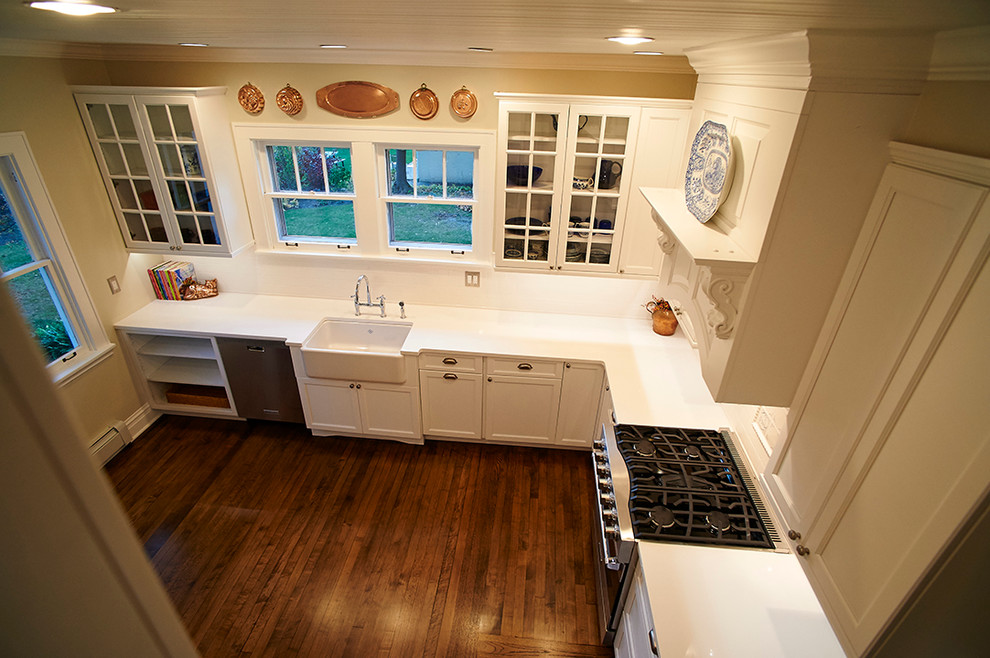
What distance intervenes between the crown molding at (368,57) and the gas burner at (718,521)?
2.27 m

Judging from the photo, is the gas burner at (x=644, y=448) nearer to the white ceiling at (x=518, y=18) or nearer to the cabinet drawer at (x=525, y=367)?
the cabinet drawer at (x=525, y=367)

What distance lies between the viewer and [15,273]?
103 inches

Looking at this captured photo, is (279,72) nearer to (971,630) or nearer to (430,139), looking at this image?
(430,139)

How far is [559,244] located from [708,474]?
1.56 metres

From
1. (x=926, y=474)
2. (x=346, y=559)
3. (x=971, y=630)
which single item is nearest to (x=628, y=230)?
(x=926, y=474)

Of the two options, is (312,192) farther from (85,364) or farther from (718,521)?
(718,521)

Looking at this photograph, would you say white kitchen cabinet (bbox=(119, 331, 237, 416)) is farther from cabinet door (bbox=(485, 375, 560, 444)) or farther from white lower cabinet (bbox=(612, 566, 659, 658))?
white lower cabinet (bbox=(612, 566, 659, 658))

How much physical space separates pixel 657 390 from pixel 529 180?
4.69ft

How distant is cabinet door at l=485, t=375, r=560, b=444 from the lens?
3.16 metres

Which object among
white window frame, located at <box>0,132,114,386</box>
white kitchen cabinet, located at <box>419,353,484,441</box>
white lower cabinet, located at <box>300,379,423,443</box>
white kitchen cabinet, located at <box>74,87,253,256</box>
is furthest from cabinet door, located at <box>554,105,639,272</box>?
white window frame, located at <box>0,132,114,386</box>

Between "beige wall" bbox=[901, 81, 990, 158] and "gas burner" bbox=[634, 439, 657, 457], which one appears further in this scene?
"gas burner" bbox=[634, 439, 657, 457]

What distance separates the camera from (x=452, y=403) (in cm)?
329

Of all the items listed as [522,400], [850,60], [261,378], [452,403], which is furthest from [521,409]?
[850,60]

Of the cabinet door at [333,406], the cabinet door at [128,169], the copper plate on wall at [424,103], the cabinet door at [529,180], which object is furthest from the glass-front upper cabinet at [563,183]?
the cabinet door at [128,169]
